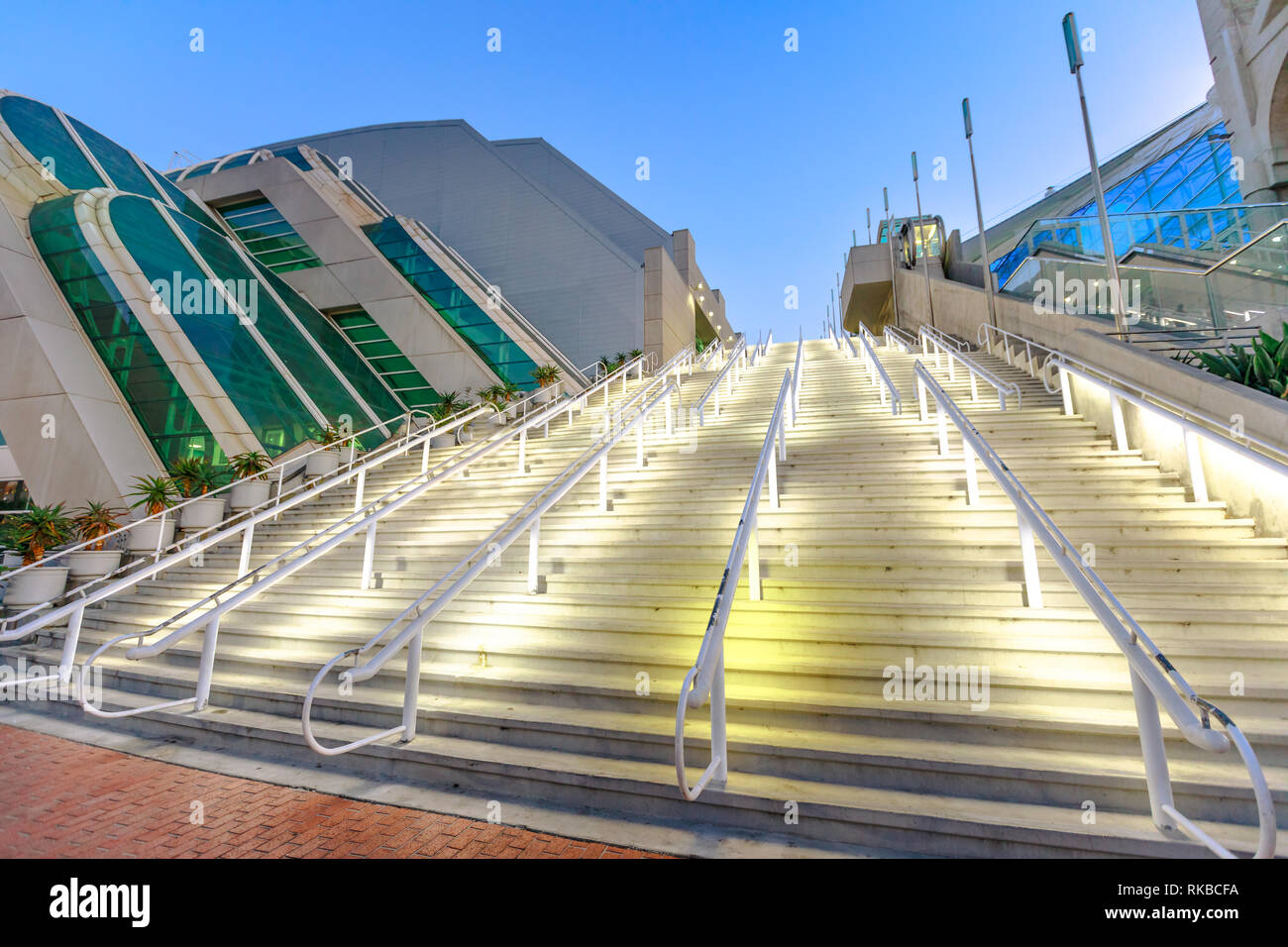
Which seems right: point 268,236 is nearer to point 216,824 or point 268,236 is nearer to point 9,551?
point 9,551

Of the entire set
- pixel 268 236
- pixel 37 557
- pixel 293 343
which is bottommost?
pixel 37 557

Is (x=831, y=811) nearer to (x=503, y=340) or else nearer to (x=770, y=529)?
(x=770, y=529)

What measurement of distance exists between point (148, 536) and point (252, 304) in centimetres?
1350

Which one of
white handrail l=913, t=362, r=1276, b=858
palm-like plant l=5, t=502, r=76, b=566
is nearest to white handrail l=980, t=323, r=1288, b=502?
white handrail l=913, t=362, r=1276, b=858

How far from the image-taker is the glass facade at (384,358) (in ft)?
71.3

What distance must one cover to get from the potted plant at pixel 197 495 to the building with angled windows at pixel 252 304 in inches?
129

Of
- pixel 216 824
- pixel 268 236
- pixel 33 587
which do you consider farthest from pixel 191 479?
pixel 268 236

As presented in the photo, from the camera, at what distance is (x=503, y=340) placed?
2161 centimetres

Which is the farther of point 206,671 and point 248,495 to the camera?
point 248,495

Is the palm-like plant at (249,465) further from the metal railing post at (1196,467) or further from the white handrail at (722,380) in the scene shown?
the metal railing post at (1196,467)

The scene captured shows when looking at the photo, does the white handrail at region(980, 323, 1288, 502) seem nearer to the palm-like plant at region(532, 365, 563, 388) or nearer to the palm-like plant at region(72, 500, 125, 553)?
the palm-like plant at region(72, 500, 125, 553)

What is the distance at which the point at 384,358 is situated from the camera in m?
22.2
